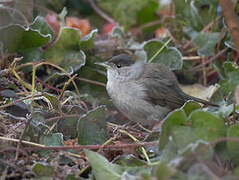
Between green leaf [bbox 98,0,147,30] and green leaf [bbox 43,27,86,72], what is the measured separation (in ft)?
3.53

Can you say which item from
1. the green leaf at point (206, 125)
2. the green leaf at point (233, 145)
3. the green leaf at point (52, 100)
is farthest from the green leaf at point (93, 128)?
the green leaf at point (233, 145)

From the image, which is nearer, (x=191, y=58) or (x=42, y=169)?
(x=42, y=169)

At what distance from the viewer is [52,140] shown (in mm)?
1998

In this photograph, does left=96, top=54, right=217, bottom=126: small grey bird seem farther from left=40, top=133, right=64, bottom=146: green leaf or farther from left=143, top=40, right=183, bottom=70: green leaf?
left=40, top=133, right=64, bottom=146: green leaf

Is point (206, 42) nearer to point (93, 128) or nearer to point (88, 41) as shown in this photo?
point (88, 41)

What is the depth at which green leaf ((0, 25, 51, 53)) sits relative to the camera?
→ 2684mm

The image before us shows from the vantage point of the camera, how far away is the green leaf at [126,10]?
3967 millimetres

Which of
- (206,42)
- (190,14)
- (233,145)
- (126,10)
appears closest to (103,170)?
(233,145)

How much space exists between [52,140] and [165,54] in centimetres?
138

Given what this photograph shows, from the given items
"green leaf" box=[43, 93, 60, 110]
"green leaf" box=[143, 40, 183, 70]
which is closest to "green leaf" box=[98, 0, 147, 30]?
"green leaf" box=[143, 40, 183, 70]

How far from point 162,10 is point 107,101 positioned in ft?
5.40

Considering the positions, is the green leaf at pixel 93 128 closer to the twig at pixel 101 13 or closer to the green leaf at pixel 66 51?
the green leaf at pixel 66 51

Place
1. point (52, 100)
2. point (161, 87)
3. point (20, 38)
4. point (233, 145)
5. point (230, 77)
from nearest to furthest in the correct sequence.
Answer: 1. point (233, 145)
2. point (230, 77)
3. point (52, 100)
4. point (20, 38)
5. point (161, 87)

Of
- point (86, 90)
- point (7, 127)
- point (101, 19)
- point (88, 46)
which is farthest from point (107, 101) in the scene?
point (101, 19)
